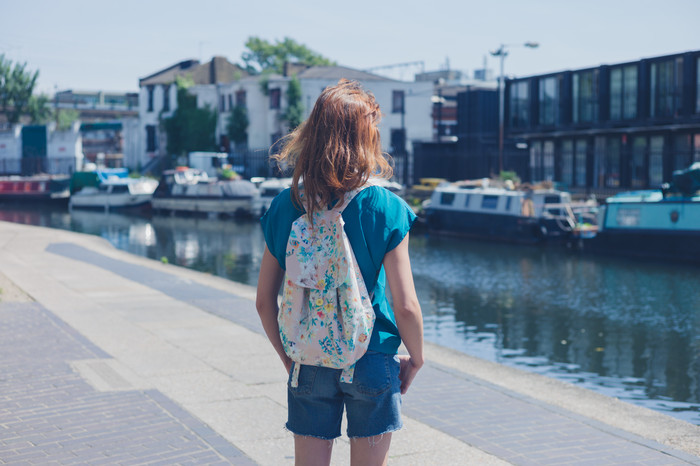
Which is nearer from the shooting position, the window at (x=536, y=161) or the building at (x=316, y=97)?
the window at (x=536, y=161)

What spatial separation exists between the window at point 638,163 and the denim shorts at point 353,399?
126ft

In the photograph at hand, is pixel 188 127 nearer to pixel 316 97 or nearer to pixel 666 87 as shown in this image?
pixel 316 97

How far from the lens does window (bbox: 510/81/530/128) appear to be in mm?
46594

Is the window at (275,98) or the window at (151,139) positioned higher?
the window at (275,98)

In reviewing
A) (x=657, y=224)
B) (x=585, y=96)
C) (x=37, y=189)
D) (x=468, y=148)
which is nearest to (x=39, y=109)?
(x=37, y=189)

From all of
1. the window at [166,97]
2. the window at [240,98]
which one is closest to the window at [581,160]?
the window at [240,98]

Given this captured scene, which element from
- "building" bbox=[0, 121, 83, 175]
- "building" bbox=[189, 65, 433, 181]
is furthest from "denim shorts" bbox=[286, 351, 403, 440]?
"building" bbox=[0, 121, 83, 175]

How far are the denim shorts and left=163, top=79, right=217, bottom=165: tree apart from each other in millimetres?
63737

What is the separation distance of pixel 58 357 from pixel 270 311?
525 centimetres

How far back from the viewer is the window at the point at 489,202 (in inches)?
1331

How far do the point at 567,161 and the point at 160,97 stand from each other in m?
39.7

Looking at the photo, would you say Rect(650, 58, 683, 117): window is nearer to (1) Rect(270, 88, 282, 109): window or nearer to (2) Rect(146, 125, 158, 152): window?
(1) Rect(270, 88, 282, 109): window

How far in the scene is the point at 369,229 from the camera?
3.02 m

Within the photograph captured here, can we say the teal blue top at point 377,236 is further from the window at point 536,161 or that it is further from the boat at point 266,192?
the window at point 536,161
